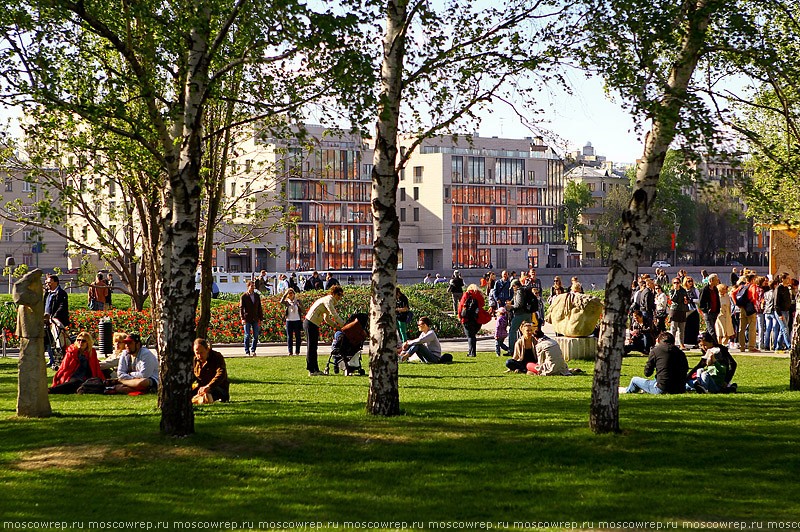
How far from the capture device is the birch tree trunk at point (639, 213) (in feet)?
33.3

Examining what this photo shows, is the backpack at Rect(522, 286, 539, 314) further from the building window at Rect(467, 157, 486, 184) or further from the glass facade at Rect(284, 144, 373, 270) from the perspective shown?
the building window at Rect(467, 157, 486, 184)

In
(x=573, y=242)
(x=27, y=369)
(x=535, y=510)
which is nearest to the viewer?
(x=535, y=510)

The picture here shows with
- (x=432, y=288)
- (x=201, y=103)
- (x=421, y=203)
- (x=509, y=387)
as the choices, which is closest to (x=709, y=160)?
(x=201, y=103)

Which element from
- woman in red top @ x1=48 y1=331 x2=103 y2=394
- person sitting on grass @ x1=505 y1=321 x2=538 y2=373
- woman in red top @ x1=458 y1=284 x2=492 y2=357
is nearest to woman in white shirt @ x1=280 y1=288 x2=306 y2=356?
woman in red top @ x1=458 y1=284 x2=492 y2=357

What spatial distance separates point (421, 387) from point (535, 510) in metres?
7.92

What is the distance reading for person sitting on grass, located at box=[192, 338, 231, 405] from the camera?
13.7 meters

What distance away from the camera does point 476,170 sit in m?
132

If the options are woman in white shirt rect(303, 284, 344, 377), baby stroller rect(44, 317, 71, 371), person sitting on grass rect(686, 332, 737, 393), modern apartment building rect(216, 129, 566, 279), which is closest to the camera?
person sitting on grass rect(686, 332, 737, 393)

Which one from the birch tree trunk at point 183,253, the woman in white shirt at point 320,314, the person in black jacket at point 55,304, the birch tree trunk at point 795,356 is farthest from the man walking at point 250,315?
the birch tree trunk at point 183,253

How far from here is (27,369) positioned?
469 inches

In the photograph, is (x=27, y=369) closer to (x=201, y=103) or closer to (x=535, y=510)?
(x=201, y=103)

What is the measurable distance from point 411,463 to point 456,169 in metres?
121

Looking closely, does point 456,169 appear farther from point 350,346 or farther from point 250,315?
point 350,346

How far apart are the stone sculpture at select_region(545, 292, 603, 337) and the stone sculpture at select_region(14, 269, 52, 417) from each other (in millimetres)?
11733
